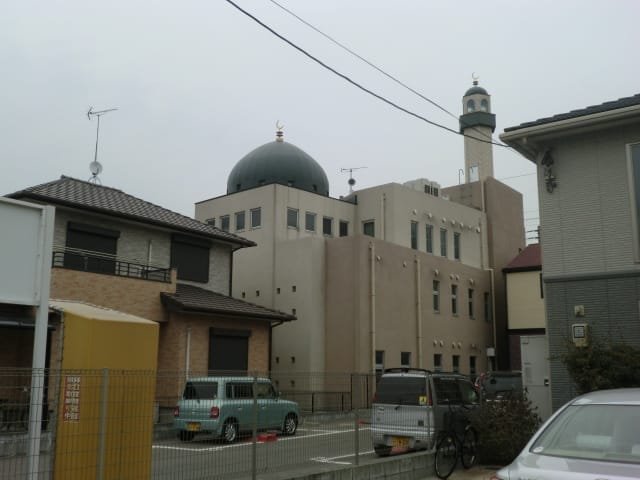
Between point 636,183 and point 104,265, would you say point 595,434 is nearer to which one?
point 636,183

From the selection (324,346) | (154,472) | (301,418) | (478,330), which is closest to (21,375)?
(154,472)

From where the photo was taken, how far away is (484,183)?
1576 inches

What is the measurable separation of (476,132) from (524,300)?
20.2 meters

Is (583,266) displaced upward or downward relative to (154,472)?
upward

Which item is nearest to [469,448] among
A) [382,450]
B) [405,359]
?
[382,450]

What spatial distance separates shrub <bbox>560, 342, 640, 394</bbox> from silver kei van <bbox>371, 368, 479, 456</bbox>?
207cm

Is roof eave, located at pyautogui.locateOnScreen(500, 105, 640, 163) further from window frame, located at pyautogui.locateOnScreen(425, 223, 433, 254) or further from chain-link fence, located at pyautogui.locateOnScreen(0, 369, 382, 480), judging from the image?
window frame, located at pyautogui.locateOnScreen(425, 223, 433, 254)

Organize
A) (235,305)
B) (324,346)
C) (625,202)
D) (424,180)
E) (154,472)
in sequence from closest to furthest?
(154,472), (625,202), (235,305), (324,346), (424,180)

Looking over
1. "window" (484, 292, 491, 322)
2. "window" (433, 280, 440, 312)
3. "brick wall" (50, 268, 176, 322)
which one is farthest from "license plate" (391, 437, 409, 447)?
"window" (484, 292, 491, 322)

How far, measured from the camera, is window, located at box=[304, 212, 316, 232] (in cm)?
3189

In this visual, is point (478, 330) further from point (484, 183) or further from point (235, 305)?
point (235, 305)

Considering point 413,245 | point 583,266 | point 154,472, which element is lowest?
point 154,472

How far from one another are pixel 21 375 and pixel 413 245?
28705mm

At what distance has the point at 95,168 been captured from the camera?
2881cm
